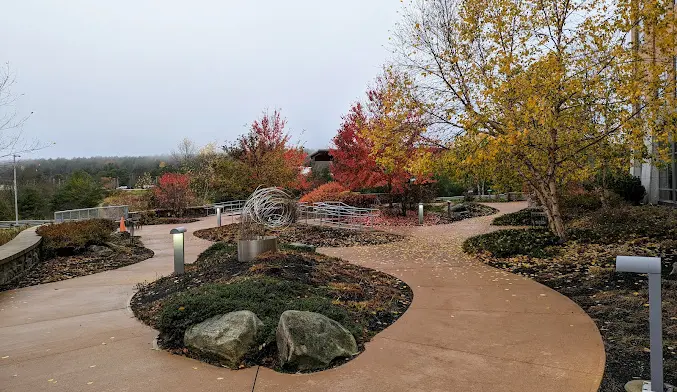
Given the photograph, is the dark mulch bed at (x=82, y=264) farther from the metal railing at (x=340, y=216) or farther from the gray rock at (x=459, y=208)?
the gray rock at (x=459, y=208)

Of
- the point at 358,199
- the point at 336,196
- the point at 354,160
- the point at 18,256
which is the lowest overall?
the point at 18,256

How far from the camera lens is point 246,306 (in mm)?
4648

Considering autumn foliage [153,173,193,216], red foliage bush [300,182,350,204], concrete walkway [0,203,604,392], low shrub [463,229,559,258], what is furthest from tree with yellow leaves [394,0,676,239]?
autumn foliage [153,173,193,216]

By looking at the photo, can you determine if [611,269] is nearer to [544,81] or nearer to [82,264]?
[544,81]

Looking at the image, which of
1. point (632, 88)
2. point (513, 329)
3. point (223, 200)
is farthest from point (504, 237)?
point (223, 200)

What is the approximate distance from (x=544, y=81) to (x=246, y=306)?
620 centimetres

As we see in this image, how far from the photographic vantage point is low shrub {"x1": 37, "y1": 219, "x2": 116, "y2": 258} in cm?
1019

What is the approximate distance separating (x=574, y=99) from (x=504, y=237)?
3.50 m

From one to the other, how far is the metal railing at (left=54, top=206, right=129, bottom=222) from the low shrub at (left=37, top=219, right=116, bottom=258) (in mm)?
6337

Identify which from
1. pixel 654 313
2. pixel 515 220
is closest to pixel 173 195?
pixel 515 220

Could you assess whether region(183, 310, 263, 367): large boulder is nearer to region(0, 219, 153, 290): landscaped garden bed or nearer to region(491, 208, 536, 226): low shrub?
region(0, 219, 153, 290): landscaped garden bed

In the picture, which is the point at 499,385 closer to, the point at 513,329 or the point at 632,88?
the point at 513,329

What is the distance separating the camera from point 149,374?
373cm

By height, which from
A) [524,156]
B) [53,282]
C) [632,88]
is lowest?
[53,282]
